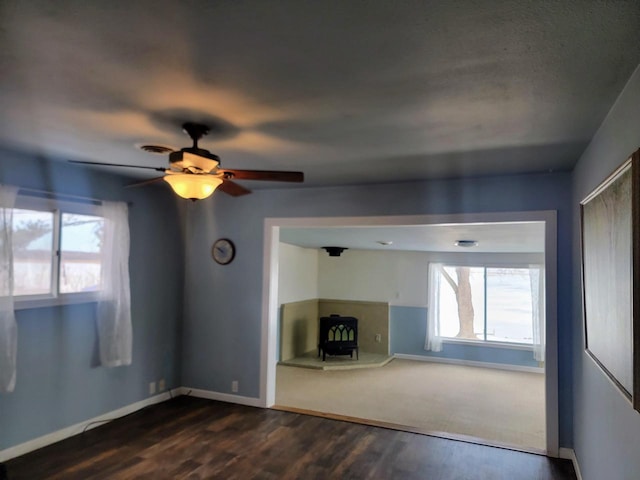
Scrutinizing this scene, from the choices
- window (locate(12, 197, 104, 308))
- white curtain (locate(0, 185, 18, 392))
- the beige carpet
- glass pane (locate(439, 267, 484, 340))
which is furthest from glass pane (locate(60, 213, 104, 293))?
glass pane (locate(439, 267, 484, 340))

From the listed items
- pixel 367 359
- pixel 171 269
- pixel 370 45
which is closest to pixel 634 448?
pixel 370 45

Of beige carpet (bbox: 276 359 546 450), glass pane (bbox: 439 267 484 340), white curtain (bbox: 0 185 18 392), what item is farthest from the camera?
glass pane (bbox: 439 267 484 340)

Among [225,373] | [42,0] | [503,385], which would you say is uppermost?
[42,0]

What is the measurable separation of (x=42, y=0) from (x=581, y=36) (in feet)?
5.66

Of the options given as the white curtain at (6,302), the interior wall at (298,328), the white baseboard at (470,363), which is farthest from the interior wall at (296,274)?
the white curtain at (6,302)

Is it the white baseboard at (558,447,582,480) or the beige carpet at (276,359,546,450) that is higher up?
the white baseboard at (558,447,582,480)

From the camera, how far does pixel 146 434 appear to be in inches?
151

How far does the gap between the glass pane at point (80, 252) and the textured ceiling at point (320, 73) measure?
0.92 metres

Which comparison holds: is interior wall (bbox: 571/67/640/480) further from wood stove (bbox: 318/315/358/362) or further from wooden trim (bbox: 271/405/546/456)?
wood stove (bbox: 318/315/358/362)

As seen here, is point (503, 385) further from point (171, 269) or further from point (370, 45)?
point (370, 45)

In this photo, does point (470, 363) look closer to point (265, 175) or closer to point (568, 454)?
point (568, 454)

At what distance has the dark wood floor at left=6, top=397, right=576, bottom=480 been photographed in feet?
10.4

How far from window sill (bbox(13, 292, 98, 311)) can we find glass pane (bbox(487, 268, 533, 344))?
667cm

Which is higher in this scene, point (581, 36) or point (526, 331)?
point (581, 36)
